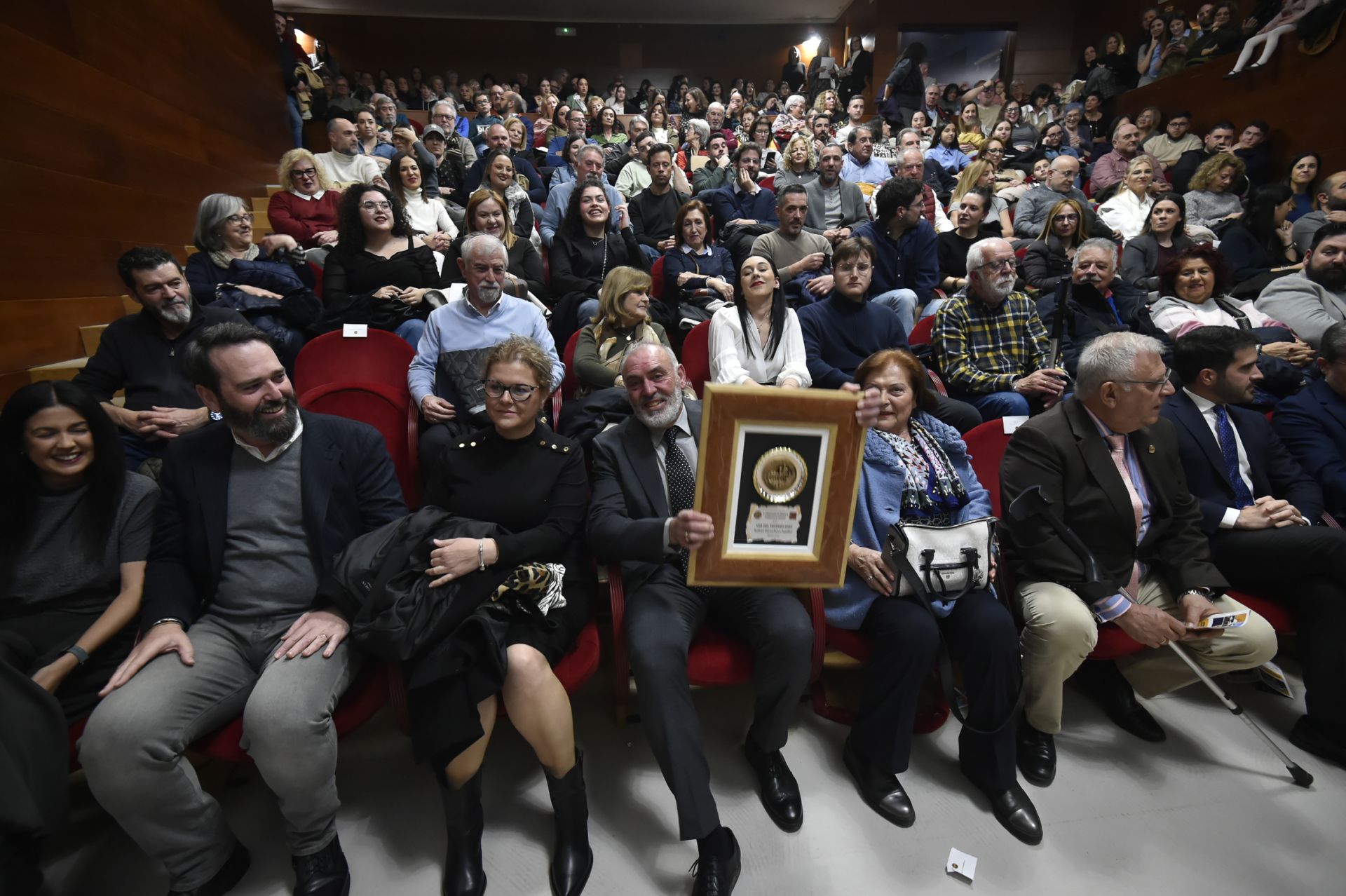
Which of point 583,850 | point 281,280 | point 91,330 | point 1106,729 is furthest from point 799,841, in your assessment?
point 91,330

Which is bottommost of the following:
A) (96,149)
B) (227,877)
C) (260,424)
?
(227,877)

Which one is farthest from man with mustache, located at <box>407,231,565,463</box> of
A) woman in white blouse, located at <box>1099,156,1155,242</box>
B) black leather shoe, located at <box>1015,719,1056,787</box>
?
woman in white blouse, located at <box>1099,156,1155,242</box>

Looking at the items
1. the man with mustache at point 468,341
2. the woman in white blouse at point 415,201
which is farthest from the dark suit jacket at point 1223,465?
the woman in white blouse at point 415,201

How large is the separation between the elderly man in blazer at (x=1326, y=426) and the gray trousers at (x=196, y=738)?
322cm

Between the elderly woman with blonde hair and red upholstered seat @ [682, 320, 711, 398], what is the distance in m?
0.22

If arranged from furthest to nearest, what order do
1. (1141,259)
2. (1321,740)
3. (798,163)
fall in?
(798,163)
(1141,259)
(1321,740)

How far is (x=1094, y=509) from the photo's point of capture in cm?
176

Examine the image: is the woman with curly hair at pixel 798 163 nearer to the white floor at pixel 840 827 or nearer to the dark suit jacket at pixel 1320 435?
the dark suit jacket at pixel 1320 435

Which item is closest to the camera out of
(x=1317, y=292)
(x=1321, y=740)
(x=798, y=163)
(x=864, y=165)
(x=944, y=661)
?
(x=944, y=661)

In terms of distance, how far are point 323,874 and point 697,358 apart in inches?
90.1

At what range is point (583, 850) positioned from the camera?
4.78 feet

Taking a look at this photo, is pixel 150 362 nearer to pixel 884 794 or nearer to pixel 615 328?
pixel 615 328

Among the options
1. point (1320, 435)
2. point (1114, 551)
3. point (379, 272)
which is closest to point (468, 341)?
point (379, 272)

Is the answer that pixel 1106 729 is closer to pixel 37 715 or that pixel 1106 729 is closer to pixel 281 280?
pixel 37 715
